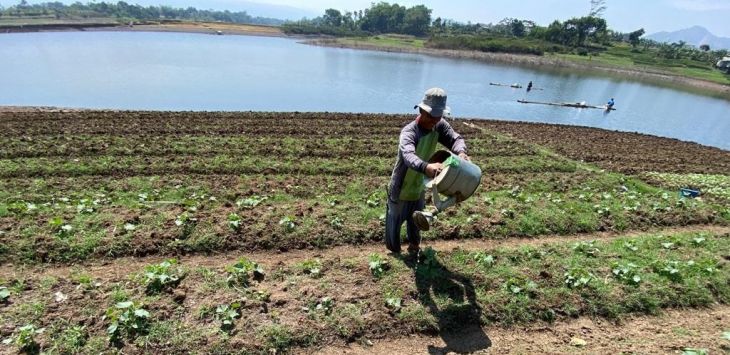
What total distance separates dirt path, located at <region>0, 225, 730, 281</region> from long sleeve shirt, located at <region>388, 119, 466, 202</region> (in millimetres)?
2051

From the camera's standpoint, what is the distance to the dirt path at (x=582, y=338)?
18.6ft

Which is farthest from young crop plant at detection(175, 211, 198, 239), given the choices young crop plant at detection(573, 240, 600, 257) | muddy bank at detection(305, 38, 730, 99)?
muddy bank at detection(305, 38, 730, 99)

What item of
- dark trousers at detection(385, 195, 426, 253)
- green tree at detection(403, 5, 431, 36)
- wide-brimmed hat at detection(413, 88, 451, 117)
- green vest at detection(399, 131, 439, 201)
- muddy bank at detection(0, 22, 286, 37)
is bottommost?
dark trousers at detection(385, 195, 426, 253)

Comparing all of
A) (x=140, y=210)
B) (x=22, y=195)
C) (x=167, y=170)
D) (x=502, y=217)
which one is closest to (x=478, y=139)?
(x=502, y=217)

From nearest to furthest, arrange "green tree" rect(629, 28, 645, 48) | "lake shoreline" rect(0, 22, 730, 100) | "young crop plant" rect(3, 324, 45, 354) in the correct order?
"young crop plant" rect(3, 324, 45, 354)
"lake shoreline" rect(0, 22, 730, 100)
"green tree" rect(629, 28, 645, 48)

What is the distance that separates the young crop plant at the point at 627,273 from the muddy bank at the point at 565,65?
81683 mm

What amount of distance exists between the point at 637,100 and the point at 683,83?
43773mm

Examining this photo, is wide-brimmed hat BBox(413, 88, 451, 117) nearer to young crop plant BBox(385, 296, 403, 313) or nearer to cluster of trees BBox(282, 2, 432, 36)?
young crop plant BBox(385, 296, 403, 313)

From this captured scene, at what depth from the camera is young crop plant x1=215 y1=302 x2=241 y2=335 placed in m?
5.52

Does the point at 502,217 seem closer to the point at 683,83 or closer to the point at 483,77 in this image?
the point at 483,77

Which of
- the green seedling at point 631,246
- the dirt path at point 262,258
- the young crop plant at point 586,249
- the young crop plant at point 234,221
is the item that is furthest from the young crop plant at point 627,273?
the young crop plant at point 234,221

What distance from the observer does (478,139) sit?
20359 millimetres

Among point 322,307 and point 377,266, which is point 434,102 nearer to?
point 377,266

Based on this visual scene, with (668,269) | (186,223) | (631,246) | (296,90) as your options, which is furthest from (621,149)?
(296,90)
